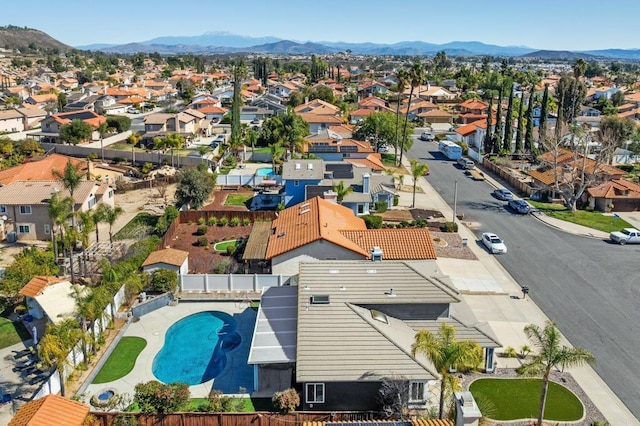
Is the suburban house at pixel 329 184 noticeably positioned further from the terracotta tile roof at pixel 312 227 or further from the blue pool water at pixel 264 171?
the blue pool water at pixel 264 171

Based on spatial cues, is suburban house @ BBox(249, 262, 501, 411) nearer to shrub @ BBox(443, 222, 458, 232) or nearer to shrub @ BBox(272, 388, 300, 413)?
shrub @ BBox(272, 388, 300, 413)

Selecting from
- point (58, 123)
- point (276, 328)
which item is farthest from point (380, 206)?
point (58, 123)

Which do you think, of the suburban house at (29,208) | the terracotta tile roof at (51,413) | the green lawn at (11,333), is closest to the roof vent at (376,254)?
the terracotta tile roof at (51,413)

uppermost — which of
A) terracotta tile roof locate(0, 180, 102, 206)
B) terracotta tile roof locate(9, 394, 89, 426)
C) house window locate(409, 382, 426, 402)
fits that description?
terracotta tile roof locate(0, 180, 102, 206)

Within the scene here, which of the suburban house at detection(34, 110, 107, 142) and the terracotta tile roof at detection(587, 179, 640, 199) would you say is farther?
the suburban house at detection(34, 110, 107, 142)

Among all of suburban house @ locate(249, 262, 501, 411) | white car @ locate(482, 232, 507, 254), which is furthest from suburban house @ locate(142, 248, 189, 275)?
white car @ locate(482, 232, 507, 254)

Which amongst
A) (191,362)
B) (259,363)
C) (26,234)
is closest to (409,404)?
(259,363)

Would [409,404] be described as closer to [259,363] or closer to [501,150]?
[259,363]

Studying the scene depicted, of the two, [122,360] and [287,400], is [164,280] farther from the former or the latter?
[287,400]
